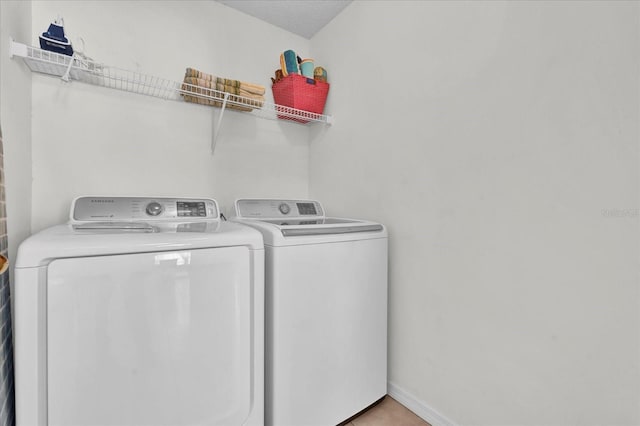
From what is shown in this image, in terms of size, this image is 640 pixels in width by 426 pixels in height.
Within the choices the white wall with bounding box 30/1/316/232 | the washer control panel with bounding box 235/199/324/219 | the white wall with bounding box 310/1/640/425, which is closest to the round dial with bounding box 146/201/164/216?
the white wall with bounding box 30/1/316/232

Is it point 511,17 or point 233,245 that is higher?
point 511,17

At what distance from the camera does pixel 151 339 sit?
95 centimetres

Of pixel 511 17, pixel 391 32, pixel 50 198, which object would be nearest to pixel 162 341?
pixel 50 198

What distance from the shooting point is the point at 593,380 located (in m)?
0.96

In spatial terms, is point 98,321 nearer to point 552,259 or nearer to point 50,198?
point 50,198

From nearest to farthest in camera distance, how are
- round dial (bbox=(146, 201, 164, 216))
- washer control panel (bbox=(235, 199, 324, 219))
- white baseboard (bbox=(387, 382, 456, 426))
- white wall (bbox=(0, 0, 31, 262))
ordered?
white wall (bbox=(0, 0, 31, 262)) < white baseboard (bbox=(387, 382, 456, 426)) < round dial (bbox=(146, 201, 164, 216)) < washer control panel (bbox=(235, 199, 324, 219))

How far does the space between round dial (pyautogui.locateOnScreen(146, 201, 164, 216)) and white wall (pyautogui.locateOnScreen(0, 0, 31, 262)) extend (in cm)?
47

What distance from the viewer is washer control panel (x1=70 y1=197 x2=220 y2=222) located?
141 cm

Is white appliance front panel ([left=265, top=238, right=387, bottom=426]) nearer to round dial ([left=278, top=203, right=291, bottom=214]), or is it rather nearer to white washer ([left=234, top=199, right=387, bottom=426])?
white washer ([left=234, top=199, right=387, bottom=426])

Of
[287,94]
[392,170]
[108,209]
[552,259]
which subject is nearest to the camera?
[552,259]

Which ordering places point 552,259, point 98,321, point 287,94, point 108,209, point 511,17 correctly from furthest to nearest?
point 287,94, point 108,209, point 511,17, point 552,259, point 98,321

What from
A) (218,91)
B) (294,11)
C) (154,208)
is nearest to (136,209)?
(154,208)

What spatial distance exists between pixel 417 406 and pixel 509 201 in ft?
3.64

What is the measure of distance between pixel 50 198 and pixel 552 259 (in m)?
2.22
